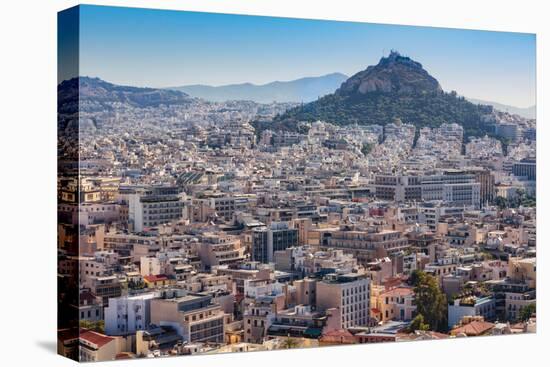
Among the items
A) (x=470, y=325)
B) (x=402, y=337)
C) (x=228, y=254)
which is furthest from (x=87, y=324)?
(x=470, y=325)

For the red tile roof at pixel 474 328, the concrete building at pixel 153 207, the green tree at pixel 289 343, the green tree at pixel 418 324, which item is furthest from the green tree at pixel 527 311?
the concrete building at pixel 153 207

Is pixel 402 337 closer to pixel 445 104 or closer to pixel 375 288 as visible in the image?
pixel 375 288

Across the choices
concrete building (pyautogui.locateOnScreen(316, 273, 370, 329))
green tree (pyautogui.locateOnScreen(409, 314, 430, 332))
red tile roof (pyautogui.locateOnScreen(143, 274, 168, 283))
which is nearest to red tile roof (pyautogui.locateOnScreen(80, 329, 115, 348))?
red tile roof (pyautogui.locateOnScreen(143, 274, 168, 283))

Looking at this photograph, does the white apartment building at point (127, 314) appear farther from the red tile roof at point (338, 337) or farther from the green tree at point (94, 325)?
the red tile roof at point (338, 337)

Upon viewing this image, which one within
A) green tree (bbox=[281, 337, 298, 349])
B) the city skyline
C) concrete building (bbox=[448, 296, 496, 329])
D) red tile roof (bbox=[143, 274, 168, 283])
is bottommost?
green tree (bbox=[281, 337, 298, 349])

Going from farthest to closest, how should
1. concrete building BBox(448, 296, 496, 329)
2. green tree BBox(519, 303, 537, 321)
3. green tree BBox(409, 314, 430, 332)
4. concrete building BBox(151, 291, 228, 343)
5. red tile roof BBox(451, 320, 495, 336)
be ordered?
green tree BBox(519, 303, 537, 321) → concrete building BBox(448, 296, 496, 329) → red tile roof BBox(451, 320, 495, 336) → green tree BBox(409, 314, 430, 332) → concrete building BBox(151, 291, 228, 343)

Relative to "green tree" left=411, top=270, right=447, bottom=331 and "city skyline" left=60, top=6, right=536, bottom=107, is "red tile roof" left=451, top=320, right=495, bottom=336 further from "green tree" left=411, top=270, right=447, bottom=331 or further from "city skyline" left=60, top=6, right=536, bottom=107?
"city skyline" left=60, top=6, right=536, bottom=107

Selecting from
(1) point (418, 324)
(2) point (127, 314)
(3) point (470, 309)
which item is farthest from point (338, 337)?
(2) point (127, 314)
